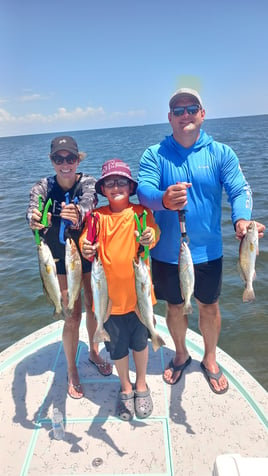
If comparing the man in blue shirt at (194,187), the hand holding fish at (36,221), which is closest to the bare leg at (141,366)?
the man in blue shirt at (194,187)

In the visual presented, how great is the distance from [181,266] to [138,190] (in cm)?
89

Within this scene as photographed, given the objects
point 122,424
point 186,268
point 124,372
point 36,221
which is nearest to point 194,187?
point 186,268

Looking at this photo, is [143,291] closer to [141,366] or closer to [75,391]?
[141,366]

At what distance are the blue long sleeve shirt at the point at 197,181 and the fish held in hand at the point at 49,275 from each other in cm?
107

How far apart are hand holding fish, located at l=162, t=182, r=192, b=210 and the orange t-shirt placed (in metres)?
0.43

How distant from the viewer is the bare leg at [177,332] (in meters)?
3.96

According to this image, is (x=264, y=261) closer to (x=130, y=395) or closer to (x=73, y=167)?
(x=130, y=395)

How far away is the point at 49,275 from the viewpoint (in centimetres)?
297

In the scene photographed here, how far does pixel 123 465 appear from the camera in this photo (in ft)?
10.3

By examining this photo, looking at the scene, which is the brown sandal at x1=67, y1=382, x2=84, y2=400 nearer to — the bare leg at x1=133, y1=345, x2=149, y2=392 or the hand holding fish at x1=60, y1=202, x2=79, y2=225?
the bare leg at x1=133, y1=345, x2=149, y2=392

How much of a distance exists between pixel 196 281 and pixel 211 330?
77 centimetres

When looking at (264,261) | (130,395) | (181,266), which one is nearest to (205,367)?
(130,395)

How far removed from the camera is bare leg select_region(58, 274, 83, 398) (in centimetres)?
360

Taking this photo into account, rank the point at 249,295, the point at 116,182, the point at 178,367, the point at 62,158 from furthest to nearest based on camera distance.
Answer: the point at 178,367 → the point at 62,158 → the point at 116,182 → the point at 249,295
